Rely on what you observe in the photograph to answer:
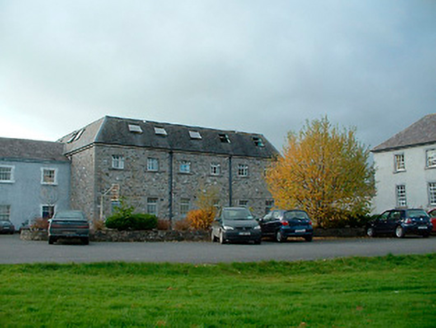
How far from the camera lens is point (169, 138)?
39656 mm

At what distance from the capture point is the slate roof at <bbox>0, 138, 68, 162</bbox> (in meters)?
38.0

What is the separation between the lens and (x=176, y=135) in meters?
40.5

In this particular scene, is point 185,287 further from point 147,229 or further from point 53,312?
point 147,229

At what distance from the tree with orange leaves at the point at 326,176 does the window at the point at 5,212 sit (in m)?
22.3

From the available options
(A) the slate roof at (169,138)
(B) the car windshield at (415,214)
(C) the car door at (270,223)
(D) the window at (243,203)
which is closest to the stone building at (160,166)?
(A) the slate roof at (169,138)

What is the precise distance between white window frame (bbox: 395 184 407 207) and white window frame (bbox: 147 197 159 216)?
20768 millimetres

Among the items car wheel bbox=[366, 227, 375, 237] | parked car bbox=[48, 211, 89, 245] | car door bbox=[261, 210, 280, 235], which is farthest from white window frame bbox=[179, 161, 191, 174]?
parked car bbox=[48, 211, 89, 245]

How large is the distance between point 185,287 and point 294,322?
3.32 m

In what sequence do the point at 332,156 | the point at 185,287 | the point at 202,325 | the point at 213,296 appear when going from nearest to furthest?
the point at 202,325 → the point at 213,296 → the point at 185,287 → the point at 332,156

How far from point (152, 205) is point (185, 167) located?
437 cm

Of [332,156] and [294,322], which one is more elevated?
[332,156]

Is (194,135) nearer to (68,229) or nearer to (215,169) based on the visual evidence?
(215,169)

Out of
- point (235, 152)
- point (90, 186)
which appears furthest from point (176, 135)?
point (90, 186)

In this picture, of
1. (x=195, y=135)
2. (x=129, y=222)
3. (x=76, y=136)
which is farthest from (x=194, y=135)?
(x=129, y=222)
